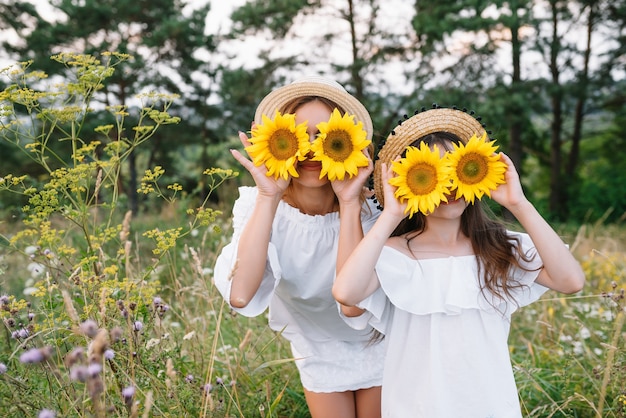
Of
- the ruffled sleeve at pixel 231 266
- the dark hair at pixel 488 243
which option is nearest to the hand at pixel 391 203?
the dark hair at pixel 488 243

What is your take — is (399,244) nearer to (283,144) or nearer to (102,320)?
(283,144)

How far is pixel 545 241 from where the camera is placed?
6.33 feet

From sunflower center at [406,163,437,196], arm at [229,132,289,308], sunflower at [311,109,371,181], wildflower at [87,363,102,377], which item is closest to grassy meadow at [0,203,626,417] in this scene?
wildflower at [87,363,102,377]

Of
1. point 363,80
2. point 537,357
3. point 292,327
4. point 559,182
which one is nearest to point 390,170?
point 292,327

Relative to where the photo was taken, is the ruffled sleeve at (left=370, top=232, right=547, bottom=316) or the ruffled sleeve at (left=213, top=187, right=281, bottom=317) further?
the ruffled sleeve at (left=213, top=187, right=281, bottom=317)

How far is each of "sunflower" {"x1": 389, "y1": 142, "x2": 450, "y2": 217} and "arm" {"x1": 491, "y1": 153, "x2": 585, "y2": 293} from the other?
24 centimetres

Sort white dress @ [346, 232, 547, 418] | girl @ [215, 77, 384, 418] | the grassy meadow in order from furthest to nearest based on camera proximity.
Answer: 1. girl @ [215, 77, 384, 418]
2. white dress @ [346, 232, 547, 418]
3. the grassy meadow

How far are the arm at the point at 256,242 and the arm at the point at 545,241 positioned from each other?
2.87 feet

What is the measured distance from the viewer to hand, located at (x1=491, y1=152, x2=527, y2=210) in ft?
6.43

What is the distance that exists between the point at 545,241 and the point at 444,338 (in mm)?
513

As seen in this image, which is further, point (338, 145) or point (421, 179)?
point (338, 145)

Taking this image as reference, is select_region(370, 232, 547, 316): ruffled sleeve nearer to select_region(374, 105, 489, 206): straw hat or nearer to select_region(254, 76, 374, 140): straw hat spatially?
select_region(374, 105, 489, 206): straw hat

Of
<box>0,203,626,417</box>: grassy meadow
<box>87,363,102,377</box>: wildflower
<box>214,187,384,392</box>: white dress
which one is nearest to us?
<box>87,363,102,377</box>: wildflower

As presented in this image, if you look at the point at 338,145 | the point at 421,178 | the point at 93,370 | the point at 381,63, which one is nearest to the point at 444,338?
the point at 421,178
